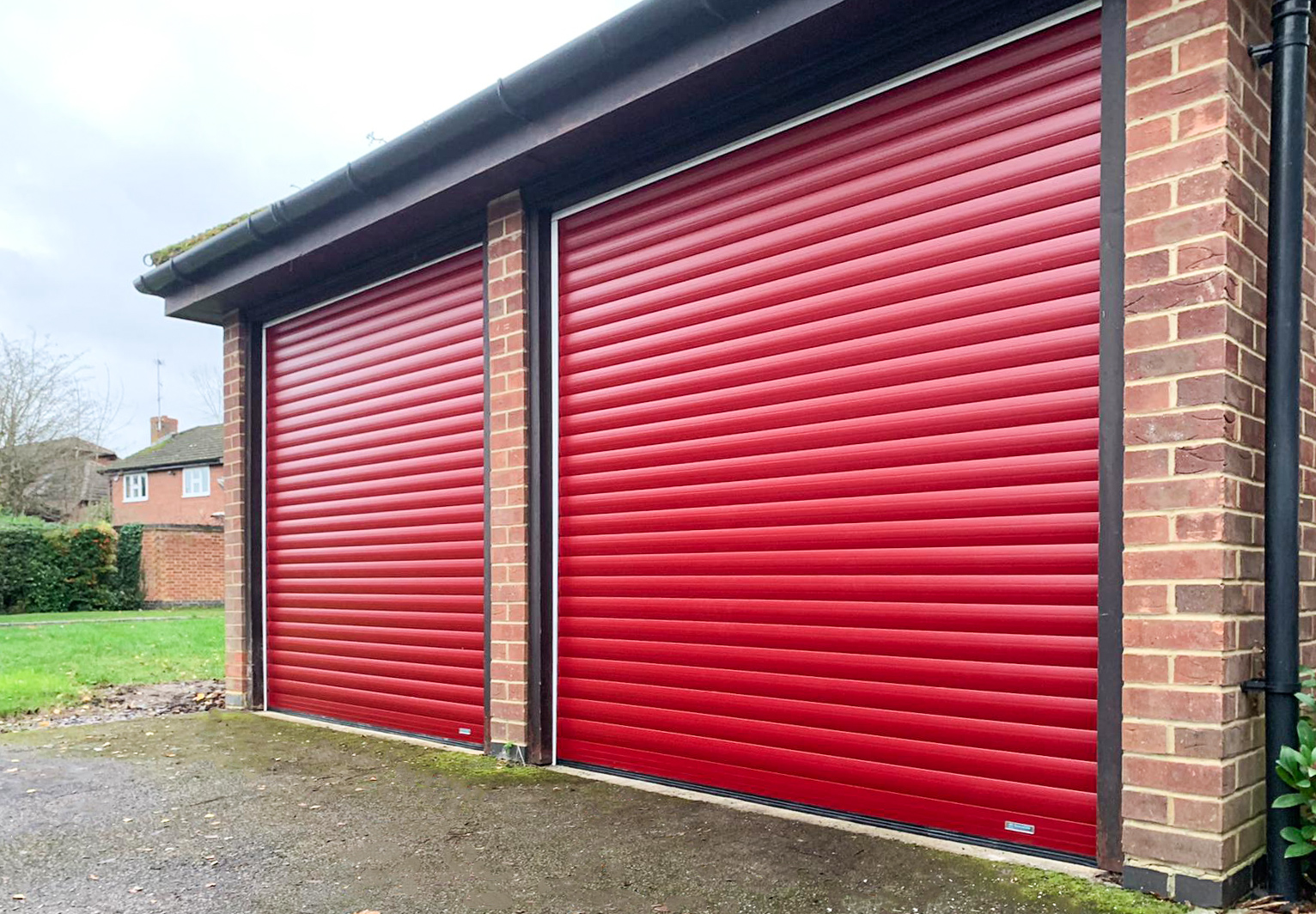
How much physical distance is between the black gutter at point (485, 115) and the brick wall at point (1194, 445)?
5.34 feet

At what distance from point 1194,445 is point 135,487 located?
42.6 m

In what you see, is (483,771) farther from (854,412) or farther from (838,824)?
(854,412)

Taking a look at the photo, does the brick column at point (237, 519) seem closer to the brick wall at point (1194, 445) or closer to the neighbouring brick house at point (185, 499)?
the brick wall at point (1194, 445)

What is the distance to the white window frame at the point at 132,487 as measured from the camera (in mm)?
38000

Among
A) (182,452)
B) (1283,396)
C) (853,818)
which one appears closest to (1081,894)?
(853,818)

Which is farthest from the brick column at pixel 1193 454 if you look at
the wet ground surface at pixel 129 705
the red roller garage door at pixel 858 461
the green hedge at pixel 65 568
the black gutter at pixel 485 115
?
the green hedge at pixel 65 568

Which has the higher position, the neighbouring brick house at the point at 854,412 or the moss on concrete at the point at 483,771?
the neighbouring brick house at the point at 854,412

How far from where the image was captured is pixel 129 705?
7.85 m

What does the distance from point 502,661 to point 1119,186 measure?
382 centimetres

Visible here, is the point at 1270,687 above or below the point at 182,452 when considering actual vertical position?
below

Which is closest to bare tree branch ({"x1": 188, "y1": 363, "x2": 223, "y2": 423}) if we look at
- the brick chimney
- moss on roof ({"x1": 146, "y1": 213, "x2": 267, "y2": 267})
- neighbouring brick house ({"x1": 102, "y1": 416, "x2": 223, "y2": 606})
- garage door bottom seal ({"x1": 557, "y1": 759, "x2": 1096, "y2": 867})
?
neighbouring brick house ({"x1": 102, "y1": 416, "x2": 223, "y2": 606})

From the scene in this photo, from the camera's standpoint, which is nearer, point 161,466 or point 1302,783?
point 1302,783

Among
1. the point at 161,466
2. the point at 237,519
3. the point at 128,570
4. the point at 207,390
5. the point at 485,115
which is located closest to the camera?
the point at 485,115

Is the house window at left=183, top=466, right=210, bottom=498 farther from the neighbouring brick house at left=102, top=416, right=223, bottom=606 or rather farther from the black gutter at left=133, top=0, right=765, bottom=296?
the black gutter at left=133, top=0, right=765, bottom=296
